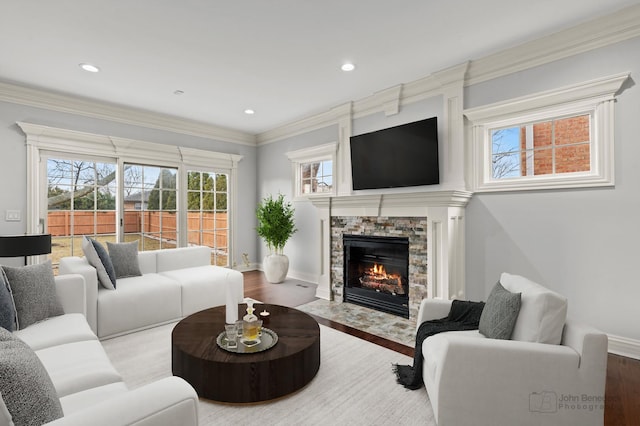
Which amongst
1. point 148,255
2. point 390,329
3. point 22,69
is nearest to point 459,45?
point 390,329

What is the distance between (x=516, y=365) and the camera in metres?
1.51

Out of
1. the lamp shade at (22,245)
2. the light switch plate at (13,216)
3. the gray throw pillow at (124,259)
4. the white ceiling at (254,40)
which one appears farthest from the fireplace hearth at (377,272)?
the light switch plate at (13,216)

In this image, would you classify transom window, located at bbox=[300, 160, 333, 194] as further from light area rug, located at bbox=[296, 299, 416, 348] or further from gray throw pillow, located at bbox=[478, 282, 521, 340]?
gray throw pillow, located at bbox=[478, 282, 521, 340]

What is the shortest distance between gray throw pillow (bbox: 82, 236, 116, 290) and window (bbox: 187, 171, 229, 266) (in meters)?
2.20

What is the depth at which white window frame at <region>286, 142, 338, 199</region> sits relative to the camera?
188 inches

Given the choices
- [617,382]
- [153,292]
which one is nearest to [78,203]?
[153,292]

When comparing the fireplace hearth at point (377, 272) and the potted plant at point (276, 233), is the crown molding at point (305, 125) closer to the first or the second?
the potted plant at point (276, 233)

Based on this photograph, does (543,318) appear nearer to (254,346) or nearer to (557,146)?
(254,346)

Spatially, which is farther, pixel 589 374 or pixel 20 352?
pixel 589 374

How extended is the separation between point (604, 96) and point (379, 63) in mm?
1966

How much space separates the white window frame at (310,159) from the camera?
4770 millimetres

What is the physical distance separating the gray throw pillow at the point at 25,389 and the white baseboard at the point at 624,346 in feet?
12.0

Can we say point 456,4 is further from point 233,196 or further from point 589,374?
point 233,196

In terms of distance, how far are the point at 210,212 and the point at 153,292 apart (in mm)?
2645
